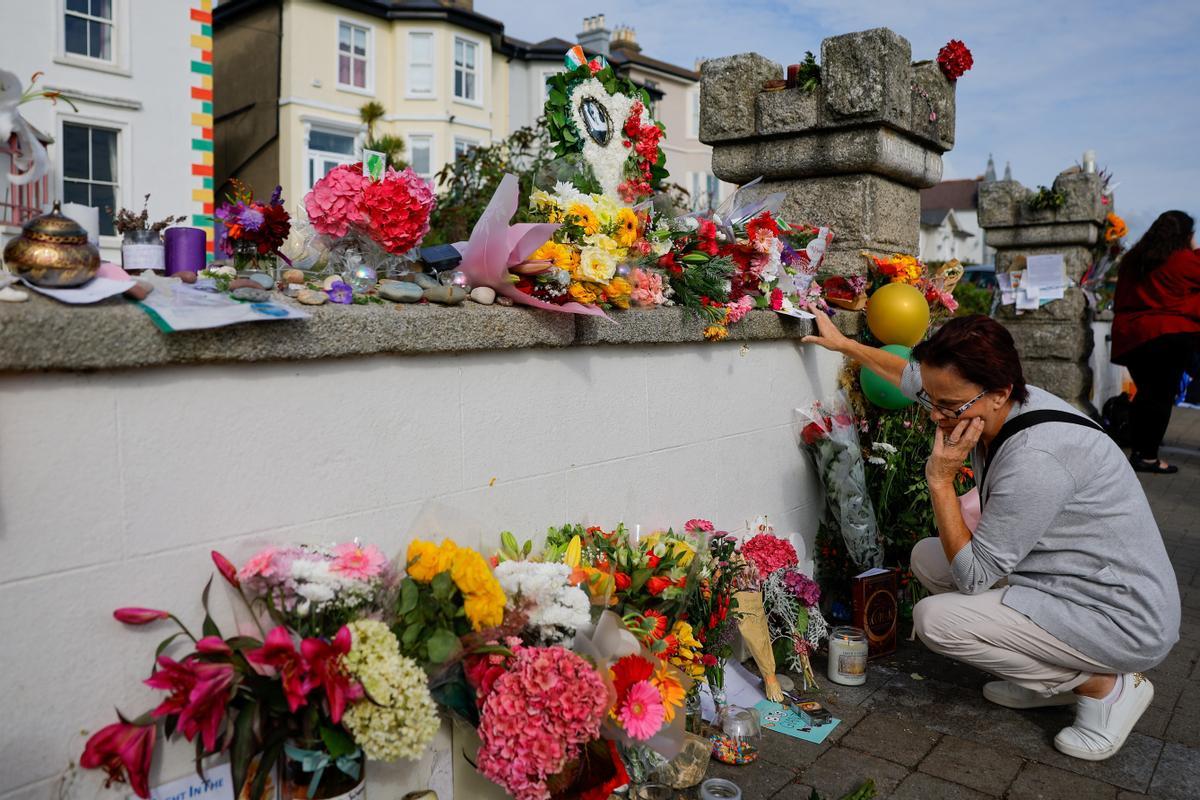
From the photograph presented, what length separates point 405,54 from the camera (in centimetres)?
2336

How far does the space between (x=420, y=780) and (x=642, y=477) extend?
55.7 inches

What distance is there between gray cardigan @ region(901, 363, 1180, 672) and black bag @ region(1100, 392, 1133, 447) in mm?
6991

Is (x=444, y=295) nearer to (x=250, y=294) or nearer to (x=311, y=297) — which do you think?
(x=311, y=297)

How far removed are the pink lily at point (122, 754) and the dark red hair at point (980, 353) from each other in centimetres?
262

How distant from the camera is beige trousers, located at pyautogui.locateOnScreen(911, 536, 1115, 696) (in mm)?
3119

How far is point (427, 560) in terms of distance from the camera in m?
2.34

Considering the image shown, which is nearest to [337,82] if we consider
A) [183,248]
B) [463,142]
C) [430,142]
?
[430,142]

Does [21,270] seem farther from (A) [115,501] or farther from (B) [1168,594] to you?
(B) [1168,594]

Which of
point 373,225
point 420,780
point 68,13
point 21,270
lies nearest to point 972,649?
point 420,780

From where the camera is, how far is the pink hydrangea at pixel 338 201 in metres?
2.71

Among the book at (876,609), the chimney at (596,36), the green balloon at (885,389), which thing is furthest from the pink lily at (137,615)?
the chimney at (596,36)

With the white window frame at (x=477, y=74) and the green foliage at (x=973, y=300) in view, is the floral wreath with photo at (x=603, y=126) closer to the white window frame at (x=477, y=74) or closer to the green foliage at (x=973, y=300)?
the green foliage at (x=973, y=300)

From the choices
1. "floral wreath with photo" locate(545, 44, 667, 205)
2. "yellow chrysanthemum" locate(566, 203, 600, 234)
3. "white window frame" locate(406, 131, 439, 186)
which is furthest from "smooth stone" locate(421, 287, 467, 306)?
"white window frame" locate(406, 131, 439, 186)

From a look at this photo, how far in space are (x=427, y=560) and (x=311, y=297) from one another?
2.44 ft
